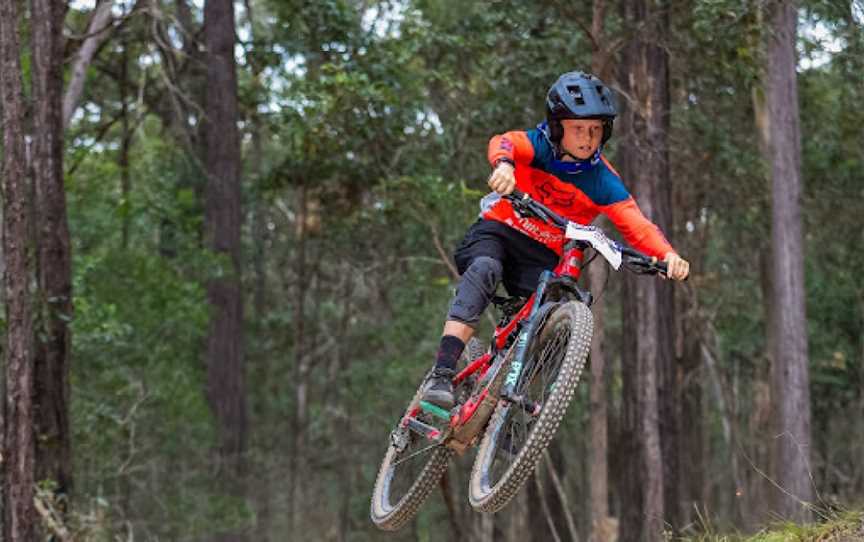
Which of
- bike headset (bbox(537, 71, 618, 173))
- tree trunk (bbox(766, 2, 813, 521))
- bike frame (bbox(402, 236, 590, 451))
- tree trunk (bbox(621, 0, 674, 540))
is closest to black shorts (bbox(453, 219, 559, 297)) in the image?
bike frame (bbox(402, 236, 590, 451))

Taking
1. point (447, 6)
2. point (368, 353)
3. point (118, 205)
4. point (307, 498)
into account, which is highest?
point (447, 6)

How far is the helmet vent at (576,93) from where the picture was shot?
20.2ft

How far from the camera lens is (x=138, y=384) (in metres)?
21.2

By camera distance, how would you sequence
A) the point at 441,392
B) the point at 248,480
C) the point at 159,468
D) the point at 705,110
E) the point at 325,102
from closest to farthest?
the point at 441,392 → the point at 325,102 → the point at 705,110 → the point at 248,480 → the point at 159,468

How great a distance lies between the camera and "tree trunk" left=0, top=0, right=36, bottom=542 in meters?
10.7

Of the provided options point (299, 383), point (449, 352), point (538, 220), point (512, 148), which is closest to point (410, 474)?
point (449, 352)

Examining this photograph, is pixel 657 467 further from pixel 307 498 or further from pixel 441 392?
pixel 307 498

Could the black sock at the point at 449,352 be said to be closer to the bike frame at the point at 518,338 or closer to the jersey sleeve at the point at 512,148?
the bike frame at the point at 518,338

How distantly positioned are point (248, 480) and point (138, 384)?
3.32m

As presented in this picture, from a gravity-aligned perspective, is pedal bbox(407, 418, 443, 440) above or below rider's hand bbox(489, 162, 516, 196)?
below

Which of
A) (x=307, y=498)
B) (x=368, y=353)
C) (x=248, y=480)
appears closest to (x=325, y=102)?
(x=248, y=480)

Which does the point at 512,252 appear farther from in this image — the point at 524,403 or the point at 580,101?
the point at 580,101

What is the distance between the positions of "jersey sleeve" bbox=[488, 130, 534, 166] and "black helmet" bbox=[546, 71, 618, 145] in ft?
0.60

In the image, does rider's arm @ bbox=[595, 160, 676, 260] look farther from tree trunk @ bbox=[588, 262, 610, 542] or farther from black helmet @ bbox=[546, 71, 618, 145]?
tree trunk @ bbox=[588, 262, 610, 542]
